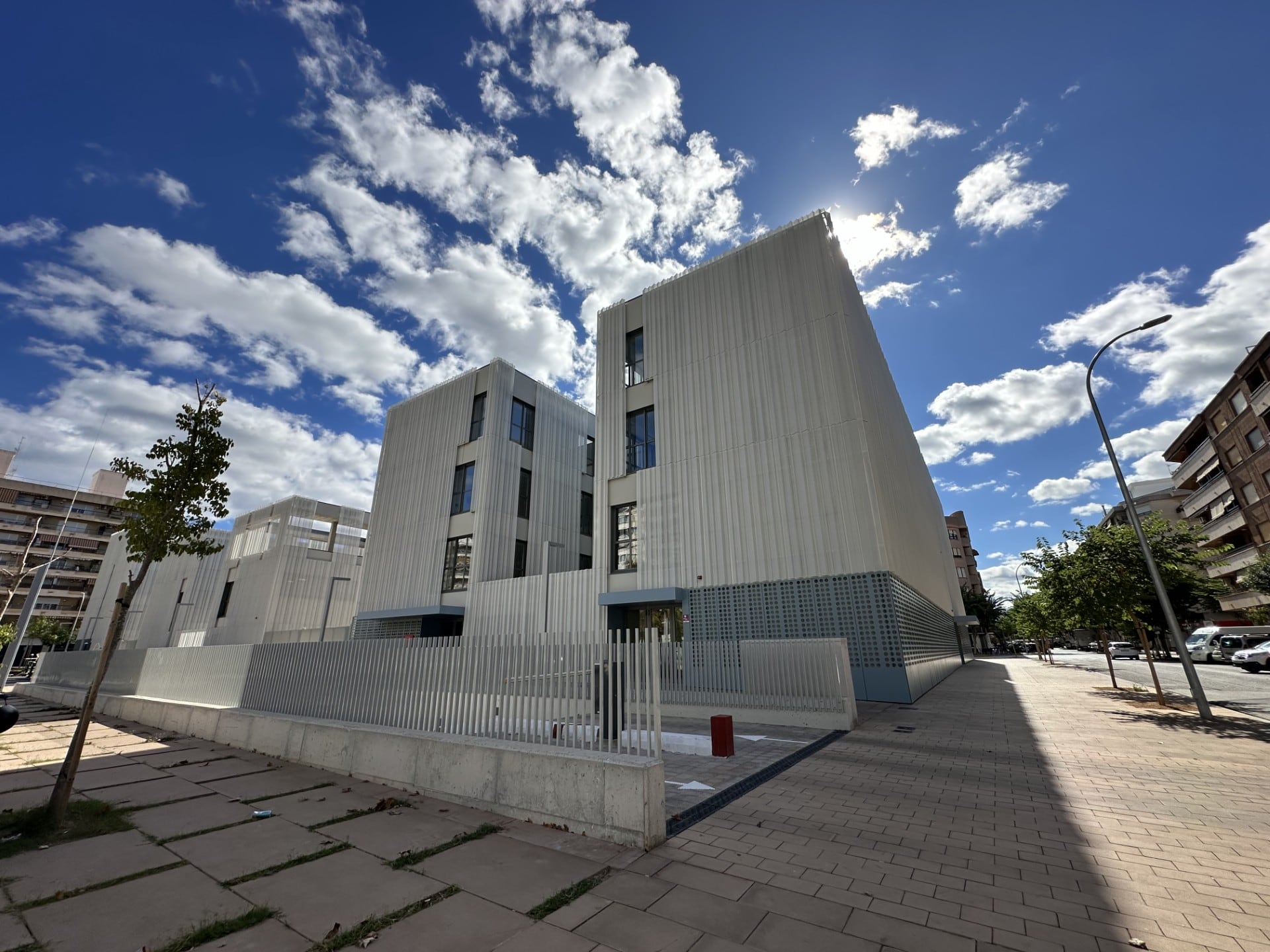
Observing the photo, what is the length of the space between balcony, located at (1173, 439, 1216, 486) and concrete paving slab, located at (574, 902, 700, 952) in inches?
2315

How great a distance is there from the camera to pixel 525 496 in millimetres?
28734

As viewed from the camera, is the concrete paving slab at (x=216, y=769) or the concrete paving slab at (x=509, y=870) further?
the concrete paving slab at (x=216, y=769)

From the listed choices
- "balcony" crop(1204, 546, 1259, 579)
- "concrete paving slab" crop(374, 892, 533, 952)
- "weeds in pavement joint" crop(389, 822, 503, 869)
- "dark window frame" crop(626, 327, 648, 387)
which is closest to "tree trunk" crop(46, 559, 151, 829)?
"weeds in pavement joint" crop(389, 822, 503, 869)

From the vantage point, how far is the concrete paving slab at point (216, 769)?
774cm

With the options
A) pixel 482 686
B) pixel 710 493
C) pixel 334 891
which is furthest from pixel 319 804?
pixel 710 493

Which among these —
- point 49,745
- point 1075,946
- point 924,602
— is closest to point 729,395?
point 924,602

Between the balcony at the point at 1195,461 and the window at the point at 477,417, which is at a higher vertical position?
the balcony at the point at 1195,461

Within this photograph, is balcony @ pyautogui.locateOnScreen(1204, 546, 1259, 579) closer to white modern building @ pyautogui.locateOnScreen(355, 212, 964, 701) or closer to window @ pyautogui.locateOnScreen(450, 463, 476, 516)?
white modern building @ pyautogui.locateOnScreen(355, 212, 964, 701)

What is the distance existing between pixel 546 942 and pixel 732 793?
3910 mm

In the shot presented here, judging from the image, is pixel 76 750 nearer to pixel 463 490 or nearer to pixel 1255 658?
pixel 463 490

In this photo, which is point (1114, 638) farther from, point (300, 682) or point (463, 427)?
point (300, 682)

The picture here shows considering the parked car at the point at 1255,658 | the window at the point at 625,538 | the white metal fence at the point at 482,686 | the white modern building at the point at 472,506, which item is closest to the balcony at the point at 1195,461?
the parked car at the point at 1255,658

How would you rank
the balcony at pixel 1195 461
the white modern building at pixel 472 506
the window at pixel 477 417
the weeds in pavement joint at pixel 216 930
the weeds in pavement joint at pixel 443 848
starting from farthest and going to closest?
the balcony at pixel 1195 461, the window at pixel 477 417, the white modern building at pixel 472 506, the weeds in pavement joint at pixel 443 848, the weeds in pavement joint at pixel 216 930

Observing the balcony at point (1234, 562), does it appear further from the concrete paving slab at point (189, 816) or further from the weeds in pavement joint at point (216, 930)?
the concrete paving slab at point (189, 816)
